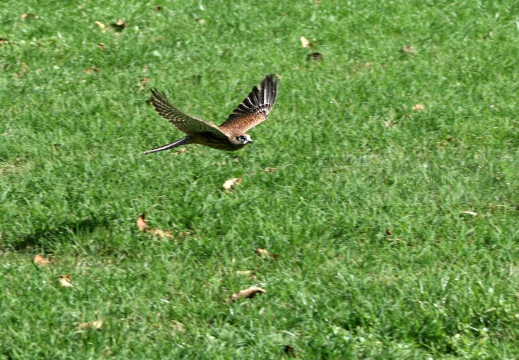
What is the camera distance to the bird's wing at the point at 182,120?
585cm

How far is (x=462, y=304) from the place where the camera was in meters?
5.08

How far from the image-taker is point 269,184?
22.2 ft

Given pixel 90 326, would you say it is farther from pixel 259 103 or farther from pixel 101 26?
pixel 101 26

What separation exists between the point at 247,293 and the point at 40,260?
4.45 feet

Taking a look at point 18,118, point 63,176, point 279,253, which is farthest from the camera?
point 18,118

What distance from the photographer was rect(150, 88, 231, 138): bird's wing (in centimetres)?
585

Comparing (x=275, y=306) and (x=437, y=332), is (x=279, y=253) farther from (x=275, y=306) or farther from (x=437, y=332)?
(x=437, y=332)

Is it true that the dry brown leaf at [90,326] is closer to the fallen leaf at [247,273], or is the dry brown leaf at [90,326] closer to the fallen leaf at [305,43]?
the fallen leaf at [247,273]

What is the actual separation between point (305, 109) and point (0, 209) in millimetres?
2878

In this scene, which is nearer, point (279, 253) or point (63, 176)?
point (279, 253)

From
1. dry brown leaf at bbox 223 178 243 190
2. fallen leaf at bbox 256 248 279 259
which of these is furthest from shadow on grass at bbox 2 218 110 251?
fallen leaf at bbox 256 248 279 259

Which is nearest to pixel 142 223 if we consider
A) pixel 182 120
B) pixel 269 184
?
pixel 182 120

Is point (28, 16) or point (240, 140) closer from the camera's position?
point (240, 140)

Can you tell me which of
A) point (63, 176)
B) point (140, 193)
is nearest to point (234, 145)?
point (140, 193)
